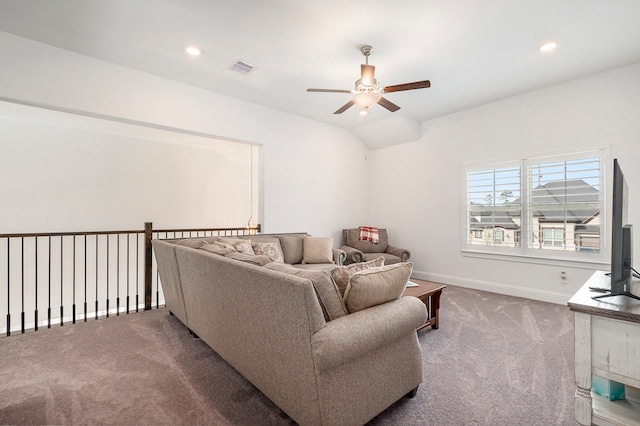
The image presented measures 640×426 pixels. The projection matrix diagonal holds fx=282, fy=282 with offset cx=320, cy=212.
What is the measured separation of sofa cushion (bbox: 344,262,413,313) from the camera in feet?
5.14

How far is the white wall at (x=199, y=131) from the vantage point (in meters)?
2.93

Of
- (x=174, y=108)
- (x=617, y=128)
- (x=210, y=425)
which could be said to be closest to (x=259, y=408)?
(x=210, y=425)

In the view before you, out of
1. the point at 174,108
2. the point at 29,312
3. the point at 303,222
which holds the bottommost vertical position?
the point at 29,312

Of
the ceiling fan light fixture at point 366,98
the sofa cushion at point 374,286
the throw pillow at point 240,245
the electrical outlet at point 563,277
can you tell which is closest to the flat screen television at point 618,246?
the sofa cushion at point 374,286

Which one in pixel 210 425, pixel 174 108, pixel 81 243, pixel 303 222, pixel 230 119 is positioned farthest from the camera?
pixel 303 222

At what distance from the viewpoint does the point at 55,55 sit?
2.97 m

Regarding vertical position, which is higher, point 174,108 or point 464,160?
point 174,108

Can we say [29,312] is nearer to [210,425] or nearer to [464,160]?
[210,425]

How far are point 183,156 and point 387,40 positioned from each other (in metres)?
4.34

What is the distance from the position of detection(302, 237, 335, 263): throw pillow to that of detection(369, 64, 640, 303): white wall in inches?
78.4

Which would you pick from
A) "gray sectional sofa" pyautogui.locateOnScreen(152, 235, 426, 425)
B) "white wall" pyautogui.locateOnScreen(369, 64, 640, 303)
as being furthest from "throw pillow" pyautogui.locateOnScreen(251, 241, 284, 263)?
"white wall" pyautogui.locateOnScreen(369, 64, 640, 303)

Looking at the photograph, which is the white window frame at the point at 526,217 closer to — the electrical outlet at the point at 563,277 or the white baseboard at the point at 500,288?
the electrical outlet at the point at 563,277

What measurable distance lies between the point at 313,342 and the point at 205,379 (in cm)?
128

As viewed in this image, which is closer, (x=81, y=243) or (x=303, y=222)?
(x=81, y=243)
